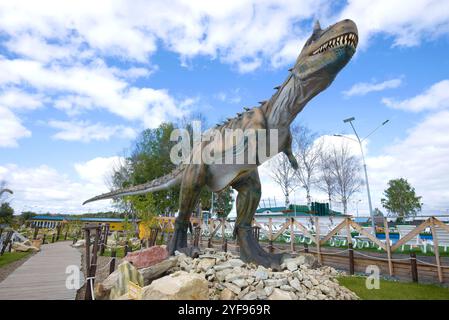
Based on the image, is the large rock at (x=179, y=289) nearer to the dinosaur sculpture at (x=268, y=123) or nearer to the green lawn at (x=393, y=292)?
the dinosaur sculpture at (x=268, y=123)

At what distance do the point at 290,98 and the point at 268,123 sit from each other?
464mm

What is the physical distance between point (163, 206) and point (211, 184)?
19893 mm

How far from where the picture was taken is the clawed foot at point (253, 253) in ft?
13.9

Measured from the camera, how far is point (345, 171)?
2689 cm

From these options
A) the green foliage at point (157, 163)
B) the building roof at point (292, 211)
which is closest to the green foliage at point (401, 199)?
the building roof at point (292, 211)

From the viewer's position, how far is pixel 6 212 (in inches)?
829

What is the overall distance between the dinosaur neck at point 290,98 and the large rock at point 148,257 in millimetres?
3017

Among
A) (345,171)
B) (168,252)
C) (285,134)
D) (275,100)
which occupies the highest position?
(345,171)

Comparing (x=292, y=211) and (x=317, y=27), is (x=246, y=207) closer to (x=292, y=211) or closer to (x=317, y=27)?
(x=317, y=27)

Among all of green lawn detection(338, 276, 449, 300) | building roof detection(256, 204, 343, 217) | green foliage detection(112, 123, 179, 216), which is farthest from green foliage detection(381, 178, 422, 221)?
green lawn detection(338, 276, 449, 300)
